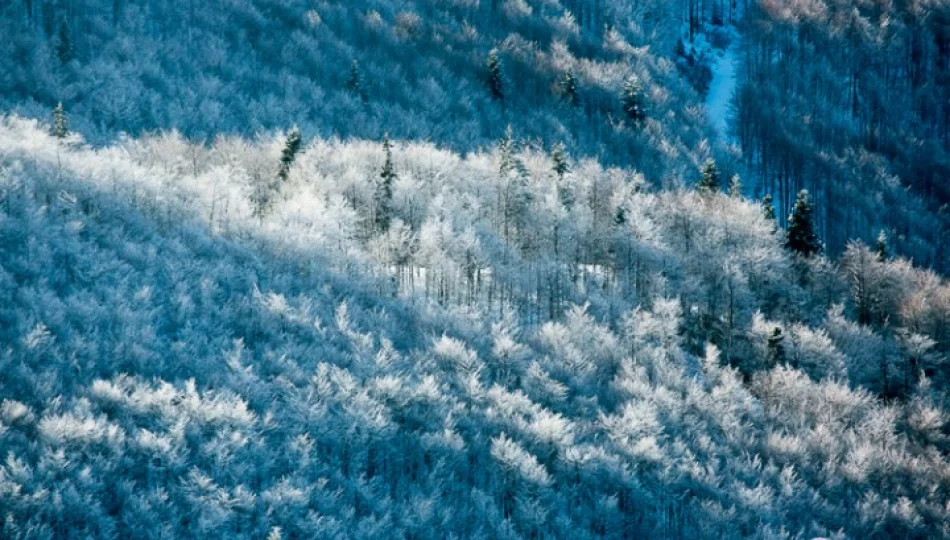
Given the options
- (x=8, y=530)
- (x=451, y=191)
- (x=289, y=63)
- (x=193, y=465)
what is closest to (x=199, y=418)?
(x=193, y=465)

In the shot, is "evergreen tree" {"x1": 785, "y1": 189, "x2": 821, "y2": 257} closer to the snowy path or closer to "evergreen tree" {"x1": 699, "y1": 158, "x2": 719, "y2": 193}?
"evergreen tree" {"x1": 699, "y1": 158, "x2": 719, "y2": 193}

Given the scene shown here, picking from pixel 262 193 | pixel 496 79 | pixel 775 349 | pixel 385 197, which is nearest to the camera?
pixel 775 349

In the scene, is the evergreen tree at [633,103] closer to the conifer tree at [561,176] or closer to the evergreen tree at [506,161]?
the conifer tree at [561,176]

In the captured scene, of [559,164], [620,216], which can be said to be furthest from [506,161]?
[620,216]

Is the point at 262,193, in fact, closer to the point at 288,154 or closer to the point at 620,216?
the point at 288,154

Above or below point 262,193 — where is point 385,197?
below

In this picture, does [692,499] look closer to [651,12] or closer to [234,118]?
[234,118]

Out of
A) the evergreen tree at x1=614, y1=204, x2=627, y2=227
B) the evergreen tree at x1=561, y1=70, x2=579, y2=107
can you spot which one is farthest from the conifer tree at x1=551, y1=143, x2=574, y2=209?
the evergreen tree at x1=561, y1=70, x2=579, y2=107
